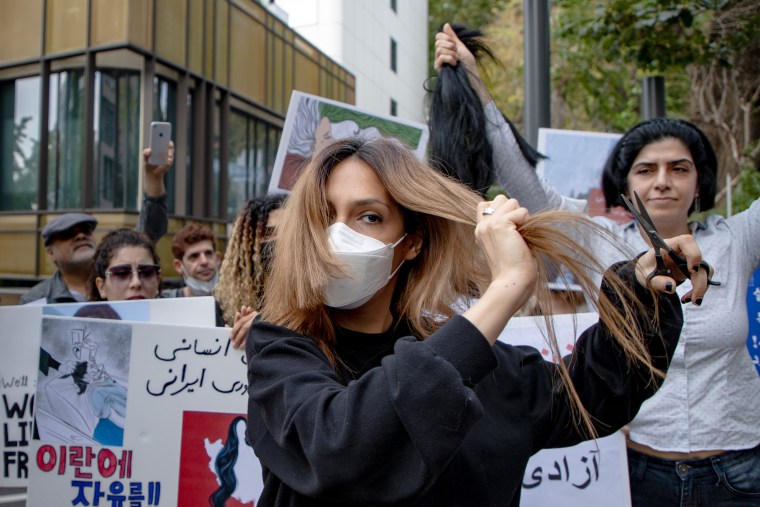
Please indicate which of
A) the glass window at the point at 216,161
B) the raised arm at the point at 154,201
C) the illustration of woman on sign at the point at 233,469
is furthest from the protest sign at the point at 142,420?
the glass window at the point at 216,161

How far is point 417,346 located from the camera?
47.7 inches

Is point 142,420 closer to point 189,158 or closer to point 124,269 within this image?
point 124,269

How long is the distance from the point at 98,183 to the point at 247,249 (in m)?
8.82

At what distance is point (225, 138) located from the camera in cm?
1298

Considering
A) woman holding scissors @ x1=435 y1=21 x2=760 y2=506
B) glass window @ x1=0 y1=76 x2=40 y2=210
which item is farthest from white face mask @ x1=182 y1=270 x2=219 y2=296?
glass window @ x1=0 y1=76 x2=40 y2=210

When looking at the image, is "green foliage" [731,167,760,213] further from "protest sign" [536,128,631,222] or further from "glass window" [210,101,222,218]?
"glass window" [210,101,222,218]

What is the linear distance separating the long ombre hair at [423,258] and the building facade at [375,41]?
13.2 meters

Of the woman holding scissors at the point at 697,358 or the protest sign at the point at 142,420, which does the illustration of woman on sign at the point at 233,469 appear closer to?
the protest sign at the point at 142,420

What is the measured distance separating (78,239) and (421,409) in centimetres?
347

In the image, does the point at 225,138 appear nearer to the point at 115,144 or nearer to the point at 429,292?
the point at 115,144

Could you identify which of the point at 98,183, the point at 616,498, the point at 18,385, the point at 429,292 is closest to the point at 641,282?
the point at 429,292

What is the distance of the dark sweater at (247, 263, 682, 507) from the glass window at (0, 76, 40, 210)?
1125 centimetres

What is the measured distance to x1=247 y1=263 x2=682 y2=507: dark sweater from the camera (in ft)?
3.88

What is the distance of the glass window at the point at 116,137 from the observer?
10.9 metres
